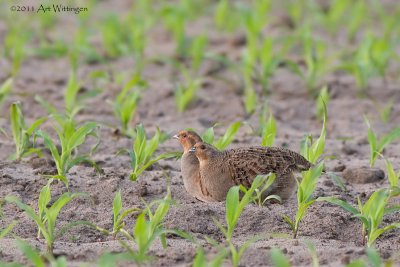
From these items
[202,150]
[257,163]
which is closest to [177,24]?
[202,150]

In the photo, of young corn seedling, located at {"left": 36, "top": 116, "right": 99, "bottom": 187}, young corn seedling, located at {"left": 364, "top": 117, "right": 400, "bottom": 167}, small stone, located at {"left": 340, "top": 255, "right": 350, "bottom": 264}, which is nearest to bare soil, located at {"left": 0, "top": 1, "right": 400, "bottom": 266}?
small stone, located at {"left": 340, "top": 255, "right": 350, "bottom": 264}

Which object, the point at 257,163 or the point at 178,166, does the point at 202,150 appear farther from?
the point at 178,166

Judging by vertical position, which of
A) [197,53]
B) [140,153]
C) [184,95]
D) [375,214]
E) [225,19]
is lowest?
[375,214]

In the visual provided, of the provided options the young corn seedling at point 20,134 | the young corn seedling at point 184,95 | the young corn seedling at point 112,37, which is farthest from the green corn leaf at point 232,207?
the young corn seedling at point 112,37

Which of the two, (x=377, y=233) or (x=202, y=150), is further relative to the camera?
(x=202, y=150)

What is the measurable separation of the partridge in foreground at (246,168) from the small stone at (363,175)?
699 mm

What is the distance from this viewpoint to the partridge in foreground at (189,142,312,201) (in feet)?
19.5

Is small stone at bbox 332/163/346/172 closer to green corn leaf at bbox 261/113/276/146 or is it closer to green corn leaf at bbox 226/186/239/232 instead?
green corn leaf at bbox 261/113/276/146

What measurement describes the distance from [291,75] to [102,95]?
1.98 m

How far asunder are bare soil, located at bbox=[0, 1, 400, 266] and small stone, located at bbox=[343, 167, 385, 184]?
5 cm

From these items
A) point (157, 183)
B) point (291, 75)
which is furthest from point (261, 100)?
point (157, 183)

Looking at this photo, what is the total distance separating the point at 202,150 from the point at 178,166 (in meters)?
0.96

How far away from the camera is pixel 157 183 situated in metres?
6.40

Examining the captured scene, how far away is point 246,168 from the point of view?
234 inches
